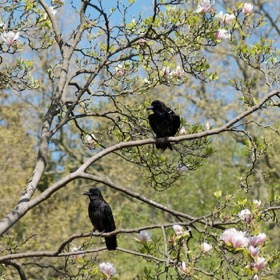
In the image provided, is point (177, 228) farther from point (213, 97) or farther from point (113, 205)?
point (113, 205)

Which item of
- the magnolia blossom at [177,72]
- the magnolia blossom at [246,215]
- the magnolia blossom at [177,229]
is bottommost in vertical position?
the magnolia blossom at [177,229]

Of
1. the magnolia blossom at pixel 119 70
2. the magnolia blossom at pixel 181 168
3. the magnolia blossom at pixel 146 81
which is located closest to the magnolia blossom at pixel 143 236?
the magnolia blossom at pixel 181 168

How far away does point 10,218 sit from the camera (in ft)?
16.4

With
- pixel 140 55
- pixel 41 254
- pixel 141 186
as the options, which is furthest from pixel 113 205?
pixel 41 254

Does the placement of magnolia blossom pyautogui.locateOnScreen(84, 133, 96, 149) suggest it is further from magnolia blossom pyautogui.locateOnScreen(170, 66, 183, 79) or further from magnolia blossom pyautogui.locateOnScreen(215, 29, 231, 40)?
magnolia blossom pyautogui.locateOnScreen(215, 29, 231, 40)

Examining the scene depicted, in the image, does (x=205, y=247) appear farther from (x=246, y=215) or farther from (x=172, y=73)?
(x=172, y=73)

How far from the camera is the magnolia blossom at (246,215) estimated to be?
13.2ft

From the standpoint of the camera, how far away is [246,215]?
4.03 meters

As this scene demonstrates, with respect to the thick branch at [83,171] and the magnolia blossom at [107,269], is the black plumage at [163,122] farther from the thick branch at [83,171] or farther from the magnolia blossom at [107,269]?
the magnolia blossom at [107,269]

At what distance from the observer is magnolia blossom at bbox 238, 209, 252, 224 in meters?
4.03

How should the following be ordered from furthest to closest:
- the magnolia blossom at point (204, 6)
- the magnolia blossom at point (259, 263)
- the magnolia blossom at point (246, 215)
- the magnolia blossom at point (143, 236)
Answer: the magnolia blossom at point (204, 6) < the magnolia blossom at point (143, 236) < the magnolia blossom at point (246, 215) < the magnolia blossom at point (259, 263)

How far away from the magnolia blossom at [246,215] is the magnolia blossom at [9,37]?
2.65m

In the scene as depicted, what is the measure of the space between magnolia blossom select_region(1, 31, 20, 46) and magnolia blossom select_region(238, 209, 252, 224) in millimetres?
2651

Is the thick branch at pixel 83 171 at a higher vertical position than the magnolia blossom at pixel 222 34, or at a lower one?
lower
